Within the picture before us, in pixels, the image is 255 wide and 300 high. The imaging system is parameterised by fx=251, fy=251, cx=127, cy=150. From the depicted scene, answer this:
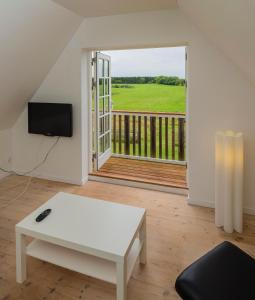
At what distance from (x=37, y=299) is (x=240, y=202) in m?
1.91

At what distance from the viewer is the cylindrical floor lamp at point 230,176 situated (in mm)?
2385

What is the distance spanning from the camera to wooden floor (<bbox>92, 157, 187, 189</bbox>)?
3.58 metres

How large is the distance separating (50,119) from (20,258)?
6.90 feet

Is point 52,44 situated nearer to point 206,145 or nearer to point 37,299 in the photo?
point 206,145

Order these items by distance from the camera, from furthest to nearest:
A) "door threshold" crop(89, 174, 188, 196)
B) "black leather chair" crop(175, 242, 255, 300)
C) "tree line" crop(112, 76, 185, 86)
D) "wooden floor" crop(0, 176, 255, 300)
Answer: "tree line" crop(112, 76, 185, 86) < "door threshold" crop(89, 174, 188, 196) < "wooden floor" crop(0, 176, 255, 300) < "black leather chair" crop(175, 242, 255, 300)

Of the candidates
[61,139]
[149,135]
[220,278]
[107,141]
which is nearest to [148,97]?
[149,135]

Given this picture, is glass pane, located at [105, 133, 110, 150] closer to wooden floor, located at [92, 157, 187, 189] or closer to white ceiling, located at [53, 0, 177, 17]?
wooden floor, located at [92, 157, 187, 189]

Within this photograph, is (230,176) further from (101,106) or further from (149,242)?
(101,106)

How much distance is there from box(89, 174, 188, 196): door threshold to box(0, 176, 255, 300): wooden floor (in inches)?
3.6

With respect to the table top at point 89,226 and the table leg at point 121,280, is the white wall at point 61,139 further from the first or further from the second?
the table leg at point 121,280

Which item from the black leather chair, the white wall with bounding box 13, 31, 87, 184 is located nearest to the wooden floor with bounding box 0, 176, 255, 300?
the white wall with bounding box 13, 31, 87, 184

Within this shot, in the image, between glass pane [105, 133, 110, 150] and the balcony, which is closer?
the balcony

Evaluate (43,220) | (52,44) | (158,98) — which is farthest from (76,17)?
(158,98)

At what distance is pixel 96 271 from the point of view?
5.28 ft
